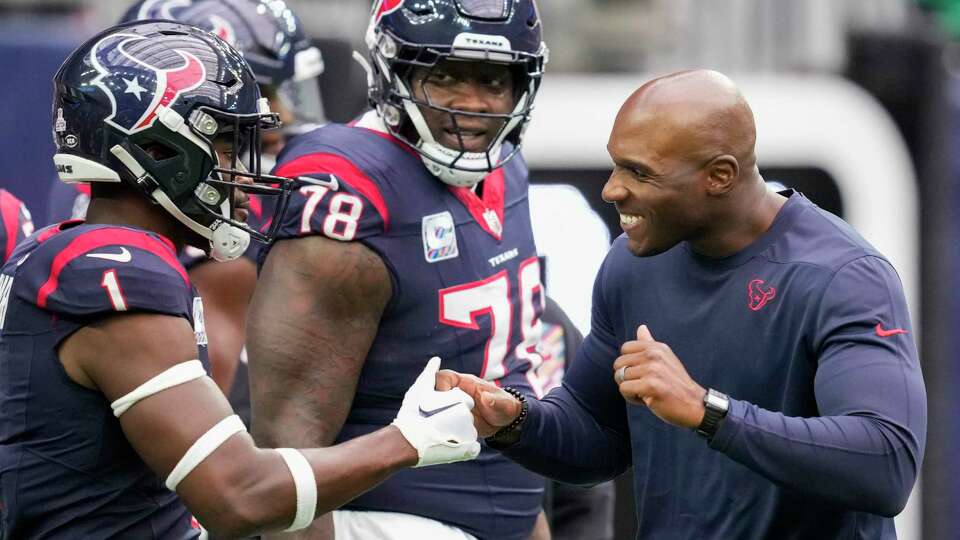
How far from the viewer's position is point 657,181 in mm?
3562

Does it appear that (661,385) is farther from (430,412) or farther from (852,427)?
(430,412)

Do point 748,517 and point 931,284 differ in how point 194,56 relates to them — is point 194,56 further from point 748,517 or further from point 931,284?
point 931,284

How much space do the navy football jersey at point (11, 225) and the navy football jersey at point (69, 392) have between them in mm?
1068

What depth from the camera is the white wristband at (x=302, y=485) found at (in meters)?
3.35

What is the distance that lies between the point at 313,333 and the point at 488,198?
697 millimetres

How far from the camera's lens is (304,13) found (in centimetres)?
938

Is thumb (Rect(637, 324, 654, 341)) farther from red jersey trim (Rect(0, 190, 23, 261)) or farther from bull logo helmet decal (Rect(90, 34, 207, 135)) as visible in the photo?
red jersey trim (Rect(0, 190, 23, 261))

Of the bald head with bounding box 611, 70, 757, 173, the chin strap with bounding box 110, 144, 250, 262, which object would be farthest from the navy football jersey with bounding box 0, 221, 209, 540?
the bald head with bounding box 611, 70, 757, 173

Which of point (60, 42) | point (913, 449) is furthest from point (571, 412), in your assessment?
point (60, 42)

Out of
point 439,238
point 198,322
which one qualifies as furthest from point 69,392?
point 439,238

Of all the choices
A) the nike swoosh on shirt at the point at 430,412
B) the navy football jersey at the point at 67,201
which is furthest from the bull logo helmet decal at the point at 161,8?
the nike swoosh on shirt at the point at 430,412

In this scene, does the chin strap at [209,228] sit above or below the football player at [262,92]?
above

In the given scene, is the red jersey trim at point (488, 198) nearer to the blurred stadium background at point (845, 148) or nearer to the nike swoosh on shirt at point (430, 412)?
the nike swoosh on shirt at point (430, 412)

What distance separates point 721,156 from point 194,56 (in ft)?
3.80
